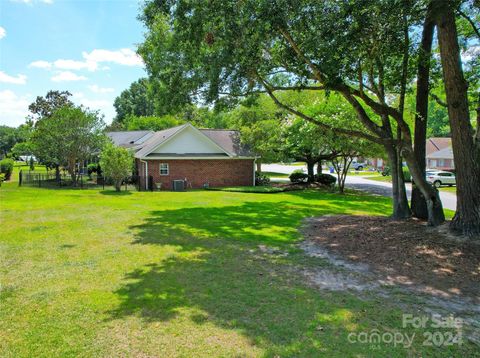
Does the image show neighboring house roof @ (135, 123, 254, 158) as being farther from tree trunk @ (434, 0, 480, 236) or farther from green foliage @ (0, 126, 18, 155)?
green foliage @ (0, 126, 18, 155)

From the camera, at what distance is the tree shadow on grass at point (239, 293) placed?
468 cm

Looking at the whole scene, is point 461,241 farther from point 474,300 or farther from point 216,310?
point 216,310

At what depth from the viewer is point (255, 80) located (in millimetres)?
11648

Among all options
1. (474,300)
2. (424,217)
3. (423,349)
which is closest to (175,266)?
(423,349)

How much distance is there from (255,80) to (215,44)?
7.93ft

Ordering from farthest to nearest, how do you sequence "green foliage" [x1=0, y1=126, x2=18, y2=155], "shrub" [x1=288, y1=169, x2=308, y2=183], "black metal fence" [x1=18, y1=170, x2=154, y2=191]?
"green foliage" [x1=0, y1=126, x2=18, y2=155] < "shrub" [x1=288, y1=169, x2=308, y2=183] < "black metal fence" [x1=18, y1=170, x2=154, y2=191]

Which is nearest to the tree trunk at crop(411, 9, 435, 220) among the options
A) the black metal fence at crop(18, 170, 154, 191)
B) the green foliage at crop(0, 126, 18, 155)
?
the black metal fence at crop(18, 170, 154, 191)

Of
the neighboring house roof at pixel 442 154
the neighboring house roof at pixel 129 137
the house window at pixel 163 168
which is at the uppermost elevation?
the neighboring house roof at pixel 129 137

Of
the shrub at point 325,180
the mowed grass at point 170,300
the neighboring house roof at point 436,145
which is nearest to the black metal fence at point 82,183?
the shrub at point 325,180

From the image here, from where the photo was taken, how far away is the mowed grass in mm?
4316

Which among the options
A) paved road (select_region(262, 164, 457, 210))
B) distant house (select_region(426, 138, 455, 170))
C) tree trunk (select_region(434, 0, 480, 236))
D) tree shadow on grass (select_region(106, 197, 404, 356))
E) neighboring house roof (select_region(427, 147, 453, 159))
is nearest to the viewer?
tree shadow on grass (select_region(106, 197, 404, 356))

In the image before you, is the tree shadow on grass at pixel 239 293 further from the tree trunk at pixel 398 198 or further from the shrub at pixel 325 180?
the shrub at pixel 325 180

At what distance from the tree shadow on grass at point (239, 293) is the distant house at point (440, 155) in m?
46.6

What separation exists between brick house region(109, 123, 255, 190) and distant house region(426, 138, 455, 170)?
111ft
